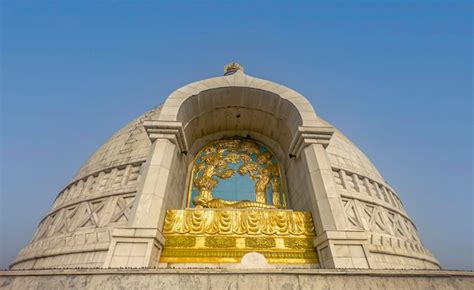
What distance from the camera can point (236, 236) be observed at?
7051 mm

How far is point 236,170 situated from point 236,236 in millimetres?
3794

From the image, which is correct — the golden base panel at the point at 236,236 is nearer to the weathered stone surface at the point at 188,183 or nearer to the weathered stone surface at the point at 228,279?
the weathered stone surface at the point at 188,183

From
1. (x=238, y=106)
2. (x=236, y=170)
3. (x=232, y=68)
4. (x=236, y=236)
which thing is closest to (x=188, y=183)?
(x=236, y=170)

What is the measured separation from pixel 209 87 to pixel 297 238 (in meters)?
6.79

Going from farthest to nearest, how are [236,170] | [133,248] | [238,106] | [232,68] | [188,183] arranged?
1. [232,68]
2. [236,170]
3. [238,106]
4. [188,183]
5. [133,248]

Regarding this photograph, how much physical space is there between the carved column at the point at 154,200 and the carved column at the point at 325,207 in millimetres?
4672

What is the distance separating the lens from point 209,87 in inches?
364

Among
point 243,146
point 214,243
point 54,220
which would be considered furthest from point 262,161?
point 54,220

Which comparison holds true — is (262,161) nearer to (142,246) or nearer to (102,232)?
(142,246)

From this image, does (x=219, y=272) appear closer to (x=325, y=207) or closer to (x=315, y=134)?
(x=325, y=207)

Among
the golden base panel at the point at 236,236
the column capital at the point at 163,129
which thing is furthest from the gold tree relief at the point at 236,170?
the column capital at the point at 163,129

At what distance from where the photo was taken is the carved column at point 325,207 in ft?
18.3

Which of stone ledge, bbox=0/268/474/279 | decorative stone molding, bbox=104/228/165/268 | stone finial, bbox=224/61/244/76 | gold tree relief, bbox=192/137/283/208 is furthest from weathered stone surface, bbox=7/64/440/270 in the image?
stone finial, bbox=224/61/244/76

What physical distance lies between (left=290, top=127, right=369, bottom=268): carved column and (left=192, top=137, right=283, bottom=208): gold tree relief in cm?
184
